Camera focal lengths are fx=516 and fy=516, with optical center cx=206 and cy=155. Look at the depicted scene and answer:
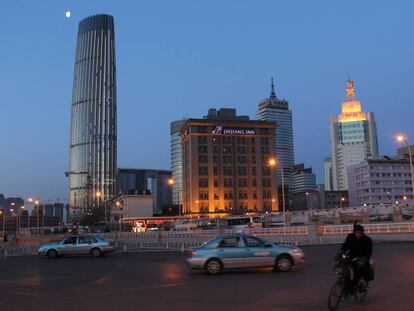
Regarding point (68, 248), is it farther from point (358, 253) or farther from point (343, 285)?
point (343, 285)

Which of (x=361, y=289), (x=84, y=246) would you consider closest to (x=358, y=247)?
(x=361, y=289)

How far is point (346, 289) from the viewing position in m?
10.8

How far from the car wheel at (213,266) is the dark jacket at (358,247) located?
323 inches

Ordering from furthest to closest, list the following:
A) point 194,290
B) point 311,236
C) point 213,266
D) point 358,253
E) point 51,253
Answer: point 311,236, point 51,253, point 213,266, point 194,290, point 358,253

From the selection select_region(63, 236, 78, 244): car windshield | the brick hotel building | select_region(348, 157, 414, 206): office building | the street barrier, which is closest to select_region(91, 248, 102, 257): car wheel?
select_region(63, 236, 78, 244): car windshield

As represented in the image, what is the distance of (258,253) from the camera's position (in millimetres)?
18859

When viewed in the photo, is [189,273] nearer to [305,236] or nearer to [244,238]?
[244,238]

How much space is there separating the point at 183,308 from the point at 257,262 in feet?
25.0

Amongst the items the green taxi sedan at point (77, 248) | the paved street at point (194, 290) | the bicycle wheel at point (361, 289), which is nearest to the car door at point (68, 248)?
the green taxi sedan at point (77, 248)

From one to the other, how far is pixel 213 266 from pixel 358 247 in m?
8.41

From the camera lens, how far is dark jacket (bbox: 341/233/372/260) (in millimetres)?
11203

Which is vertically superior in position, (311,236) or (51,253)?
(311,236)

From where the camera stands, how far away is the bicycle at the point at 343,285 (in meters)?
10.6

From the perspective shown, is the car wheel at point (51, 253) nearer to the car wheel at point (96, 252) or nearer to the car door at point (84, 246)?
the car door at point (84, 246)
